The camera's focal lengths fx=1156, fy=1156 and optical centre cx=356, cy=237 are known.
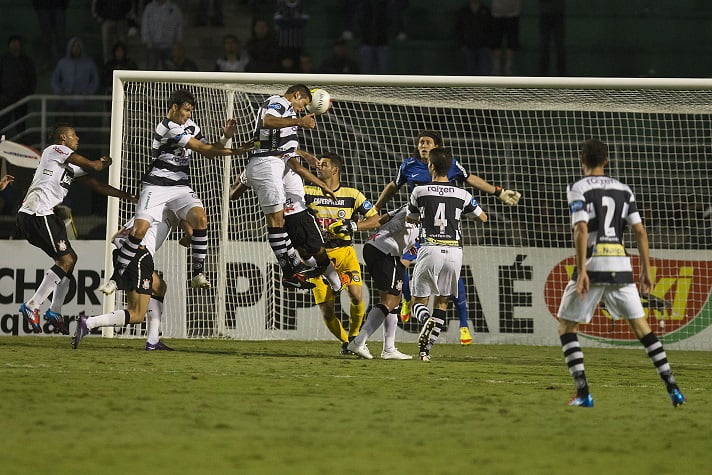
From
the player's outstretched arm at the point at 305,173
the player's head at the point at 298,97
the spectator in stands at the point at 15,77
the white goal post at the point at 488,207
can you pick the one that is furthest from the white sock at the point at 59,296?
the spectator in stands at the point at 15,77

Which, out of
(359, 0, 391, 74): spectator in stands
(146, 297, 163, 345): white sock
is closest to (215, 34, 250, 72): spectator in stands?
A: (359, 0, 391, 74): spectator in stands

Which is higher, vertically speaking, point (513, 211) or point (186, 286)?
point (513, 211)

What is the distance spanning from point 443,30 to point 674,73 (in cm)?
457

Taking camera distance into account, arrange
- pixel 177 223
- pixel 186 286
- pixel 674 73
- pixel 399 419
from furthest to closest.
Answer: pixel 674 73, pixel 186 286, pixel 177 223, pixel 399 419

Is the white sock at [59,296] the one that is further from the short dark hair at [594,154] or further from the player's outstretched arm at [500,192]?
the short dark hair at [594,154]

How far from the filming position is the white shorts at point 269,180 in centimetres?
1182

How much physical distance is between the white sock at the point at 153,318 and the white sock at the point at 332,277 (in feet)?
6.87

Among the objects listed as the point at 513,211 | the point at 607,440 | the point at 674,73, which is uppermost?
the point at 674,73

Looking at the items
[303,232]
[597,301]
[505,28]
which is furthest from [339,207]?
[505,28]

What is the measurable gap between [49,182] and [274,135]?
3.04 metres

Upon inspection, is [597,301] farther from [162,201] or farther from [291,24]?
[291,24]

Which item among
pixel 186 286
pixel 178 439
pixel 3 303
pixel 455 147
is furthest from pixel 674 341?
pixel 178 439

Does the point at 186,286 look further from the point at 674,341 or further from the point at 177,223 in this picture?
the point at 674,341

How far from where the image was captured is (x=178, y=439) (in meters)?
6.57
